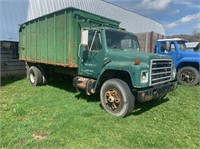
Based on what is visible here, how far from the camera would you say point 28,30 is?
8859 mm

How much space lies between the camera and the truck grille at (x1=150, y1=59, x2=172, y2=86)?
4.77 meters

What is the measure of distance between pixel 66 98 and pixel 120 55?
2.57 metres

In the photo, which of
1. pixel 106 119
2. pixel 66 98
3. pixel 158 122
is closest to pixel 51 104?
pixel 66 98

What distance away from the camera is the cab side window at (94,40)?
18.2 feet

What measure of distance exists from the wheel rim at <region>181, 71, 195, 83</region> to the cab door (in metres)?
4.89

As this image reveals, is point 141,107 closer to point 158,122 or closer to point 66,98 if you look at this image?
point 158,122

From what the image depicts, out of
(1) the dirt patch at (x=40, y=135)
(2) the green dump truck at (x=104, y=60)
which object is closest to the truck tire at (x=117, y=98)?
(2) the green dump truck at (x=104, y=60)

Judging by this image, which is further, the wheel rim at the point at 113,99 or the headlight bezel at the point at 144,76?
the wheel rim at the point at 113,99

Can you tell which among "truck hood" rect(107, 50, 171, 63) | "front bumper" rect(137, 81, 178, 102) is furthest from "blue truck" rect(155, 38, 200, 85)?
"truck hood" rect(107, 50, 171, 63)

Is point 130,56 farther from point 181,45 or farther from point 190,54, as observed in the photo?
point 181,45

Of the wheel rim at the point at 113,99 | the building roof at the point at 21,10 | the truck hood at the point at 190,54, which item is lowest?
the wheel rim at the point at 113,99

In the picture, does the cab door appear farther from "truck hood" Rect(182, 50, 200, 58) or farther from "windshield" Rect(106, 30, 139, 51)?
"truck hood" Rect(182, 50, 200, 58)

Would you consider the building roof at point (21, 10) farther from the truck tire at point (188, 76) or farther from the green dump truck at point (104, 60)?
the truck tire at point (188, 76)

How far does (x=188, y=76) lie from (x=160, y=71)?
429 centimetres
